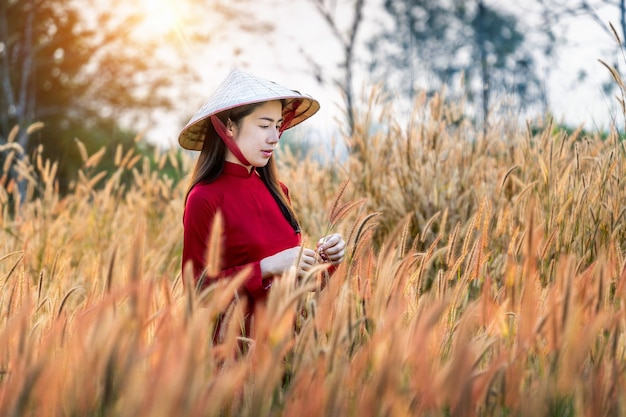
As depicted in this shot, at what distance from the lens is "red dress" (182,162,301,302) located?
5.80ft

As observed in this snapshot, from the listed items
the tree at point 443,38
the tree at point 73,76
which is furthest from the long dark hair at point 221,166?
the tree at point 443,38

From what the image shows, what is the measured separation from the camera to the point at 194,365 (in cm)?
77

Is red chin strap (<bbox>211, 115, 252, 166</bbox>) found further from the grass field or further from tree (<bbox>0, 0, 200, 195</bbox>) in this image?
tree (<bbox>0, 0, 200, 195</bbox>)

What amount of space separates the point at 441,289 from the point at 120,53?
12.4m

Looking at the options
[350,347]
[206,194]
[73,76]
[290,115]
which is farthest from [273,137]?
[73,76]

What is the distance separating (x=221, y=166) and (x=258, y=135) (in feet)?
0.53

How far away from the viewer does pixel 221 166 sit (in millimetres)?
1959

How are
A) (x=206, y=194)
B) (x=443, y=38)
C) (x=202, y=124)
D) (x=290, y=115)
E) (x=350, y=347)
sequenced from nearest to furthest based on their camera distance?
(x=350, y=347) → (x=206, y=194) → (x=202, y=124) → (x=290, y=115) → (x=443, y=38)

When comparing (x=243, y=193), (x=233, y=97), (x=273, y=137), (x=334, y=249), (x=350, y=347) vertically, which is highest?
(x=233, y=97)

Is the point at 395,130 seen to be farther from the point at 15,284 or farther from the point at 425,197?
the point at 15,284

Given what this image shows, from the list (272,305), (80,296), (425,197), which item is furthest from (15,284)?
(425,197)

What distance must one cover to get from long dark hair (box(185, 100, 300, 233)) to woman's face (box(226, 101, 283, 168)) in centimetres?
2

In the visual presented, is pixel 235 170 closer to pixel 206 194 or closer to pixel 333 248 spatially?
pixel 206 194

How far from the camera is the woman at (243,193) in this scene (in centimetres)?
175
